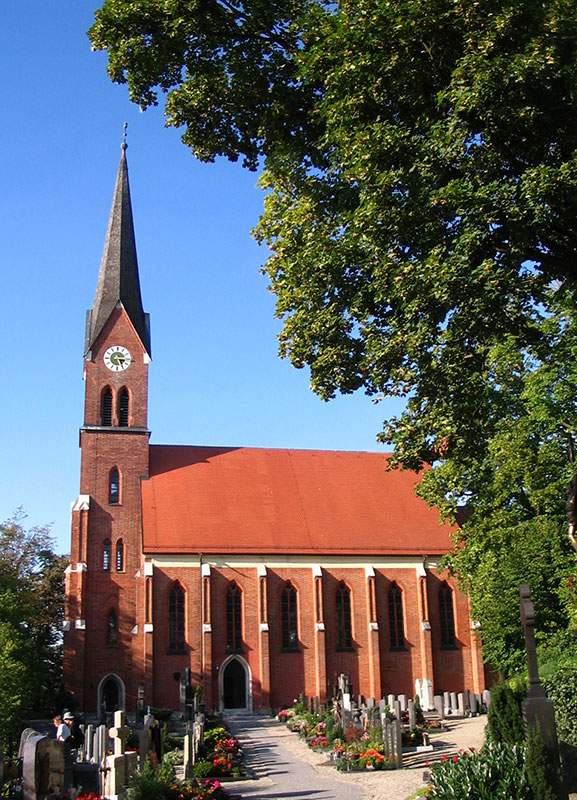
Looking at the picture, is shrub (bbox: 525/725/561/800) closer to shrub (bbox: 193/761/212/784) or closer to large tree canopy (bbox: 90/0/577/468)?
large tree canopy (bbox: 90/0/577/468)

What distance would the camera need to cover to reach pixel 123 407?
40.6 meters

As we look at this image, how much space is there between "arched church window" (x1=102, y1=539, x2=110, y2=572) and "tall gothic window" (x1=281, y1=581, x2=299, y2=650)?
8102mm

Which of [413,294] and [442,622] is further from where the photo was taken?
[442,622]

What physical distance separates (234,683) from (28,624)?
10.3m

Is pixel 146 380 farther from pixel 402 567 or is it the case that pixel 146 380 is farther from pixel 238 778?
pixel 238 778

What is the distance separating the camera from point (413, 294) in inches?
448

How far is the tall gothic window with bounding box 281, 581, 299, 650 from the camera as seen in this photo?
37.3 m

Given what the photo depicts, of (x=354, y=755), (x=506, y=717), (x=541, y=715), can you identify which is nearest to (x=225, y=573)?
(x=354, y=755)

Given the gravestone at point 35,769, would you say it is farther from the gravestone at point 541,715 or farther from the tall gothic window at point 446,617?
the tall gothic window at point 446,617

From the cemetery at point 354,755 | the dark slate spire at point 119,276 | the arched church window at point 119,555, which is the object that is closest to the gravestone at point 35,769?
the cemetery at point 354,755

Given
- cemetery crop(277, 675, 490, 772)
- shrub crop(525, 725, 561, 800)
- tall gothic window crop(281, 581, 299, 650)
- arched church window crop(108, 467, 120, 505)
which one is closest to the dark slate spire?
arched church window crop(108, 467, 120, 505)

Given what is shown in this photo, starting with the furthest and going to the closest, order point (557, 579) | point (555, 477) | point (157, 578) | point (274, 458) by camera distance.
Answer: point (274, 458) < point (157, 578) < point (557, 579) < point (555, 477)

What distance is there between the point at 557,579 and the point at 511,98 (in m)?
19.6

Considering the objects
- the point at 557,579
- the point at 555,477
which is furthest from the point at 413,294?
the point at 557,579
